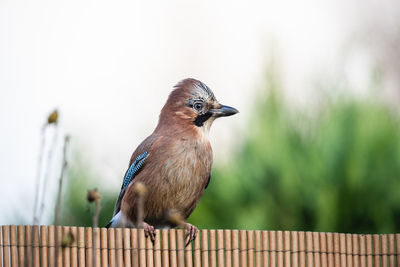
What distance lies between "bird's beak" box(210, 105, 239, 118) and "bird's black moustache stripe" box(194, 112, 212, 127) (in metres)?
0.04

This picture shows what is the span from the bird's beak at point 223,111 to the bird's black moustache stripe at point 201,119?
0.13 ft

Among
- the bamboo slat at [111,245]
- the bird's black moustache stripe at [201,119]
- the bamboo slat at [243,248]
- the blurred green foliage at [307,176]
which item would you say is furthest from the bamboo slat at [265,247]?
the blurred green foliage at [307,176]

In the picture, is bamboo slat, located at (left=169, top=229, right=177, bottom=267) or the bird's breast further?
the bird's breast

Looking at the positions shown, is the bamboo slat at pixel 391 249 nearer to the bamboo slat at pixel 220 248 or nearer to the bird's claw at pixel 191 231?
the bamboo slat at pixel 220 248

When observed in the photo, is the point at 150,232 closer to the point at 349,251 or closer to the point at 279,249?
the point at 279,249

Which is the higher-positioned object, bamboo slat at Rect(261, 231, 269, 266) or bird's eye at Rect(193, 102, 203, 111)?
bird's eye at Rect(193, 102, 203, 111)

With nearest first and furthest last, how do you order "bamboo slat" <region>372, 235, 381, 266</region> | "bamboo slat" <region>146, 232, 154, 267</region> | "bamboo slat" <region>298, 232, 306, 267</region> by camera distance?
"bamboo slat" <region>146, 232, 154, 267</region>, "bamboo slat" <region>298, 232, 306, 267</region>, "bamboo slat" <region>372, 235, 381, 266</region>

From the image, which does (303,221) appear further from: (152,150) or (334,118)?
(152,150)

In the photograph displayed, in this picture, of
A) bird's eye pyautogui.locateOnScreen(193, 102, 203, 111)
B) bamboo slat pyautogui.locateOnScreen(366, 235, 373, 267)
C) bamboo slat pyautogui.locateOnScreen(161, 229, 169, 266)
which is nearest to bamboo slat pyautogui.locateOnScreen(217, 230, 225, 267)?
bamboo slat pyautogui.locateOnScreen(161, 229, 169, 266)

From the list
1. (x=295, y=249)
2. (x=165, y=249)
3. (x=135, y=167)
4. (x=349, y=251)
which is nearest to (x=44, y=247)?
(x=165, y=249)

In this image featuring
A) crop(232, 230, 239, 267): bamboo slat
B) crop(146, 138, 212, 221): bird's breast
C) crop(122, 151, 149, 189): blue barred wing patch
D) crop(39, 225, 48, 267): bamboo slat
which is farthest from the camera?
crop(122, 151, 149, 189): blue barred wing patch

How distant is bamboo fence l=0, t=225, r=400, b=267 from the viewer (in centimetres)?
403

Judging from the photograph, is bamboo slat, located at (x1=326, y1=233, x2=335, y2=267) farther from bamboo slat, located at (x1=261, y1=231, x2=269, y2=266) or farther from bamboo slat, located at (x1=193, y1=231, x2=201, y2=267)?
bamboo slat, located at (x1=193, y1=231, x2=201, y2=267)

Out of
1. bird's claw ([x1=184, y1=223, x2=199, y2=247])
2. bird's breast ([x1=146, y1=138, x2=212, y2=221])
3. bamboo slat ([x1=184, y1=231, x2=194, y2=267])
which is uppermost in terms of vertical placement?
bird's breast ([x1=146, y1=138, x2=212, y2=221])
